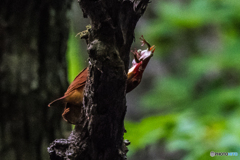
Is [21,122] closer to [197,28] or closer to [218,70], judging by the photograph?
[218,70]

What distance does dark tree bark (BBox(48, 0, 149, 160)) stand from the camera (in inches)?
21.2

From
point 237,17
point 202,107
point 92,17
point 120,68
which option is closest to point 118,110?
point 120,68

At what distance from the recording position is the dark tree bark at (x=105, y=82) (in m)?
0.54

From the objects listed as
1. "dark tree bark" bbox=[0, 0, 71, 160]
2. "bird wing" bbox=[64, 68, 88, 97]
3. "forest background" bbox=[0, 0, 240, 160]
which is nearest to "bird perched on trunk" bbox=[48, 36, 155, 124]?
"bird wing" bbox=[64, 68, 88, 97]

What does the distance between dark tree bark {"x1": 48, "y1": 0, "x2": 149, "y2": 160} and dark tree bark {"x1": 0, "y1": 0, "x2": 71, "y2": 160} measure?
0.41 metres

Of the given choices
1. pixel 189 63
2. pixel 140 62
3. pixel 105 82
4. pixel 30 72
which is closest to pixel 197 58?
pixel 189 63

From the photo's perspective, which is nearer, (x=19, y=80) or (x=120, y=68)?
(x=120, y=68)

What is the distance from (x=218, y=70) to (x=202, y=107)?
0.76 m

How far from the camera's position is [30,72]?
1.11 m

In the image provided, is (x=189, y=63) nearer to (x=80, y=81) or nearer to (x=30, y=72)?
(x=30, y=72)

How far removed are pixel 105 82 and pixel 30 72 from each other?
2.03 feet

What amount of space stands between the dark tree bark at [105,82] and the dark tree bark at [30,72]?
1.34 feet

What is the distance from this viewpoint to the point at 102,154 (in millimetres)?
686

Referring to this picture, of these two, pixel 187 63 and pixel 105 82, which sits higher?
pixel 187 63
